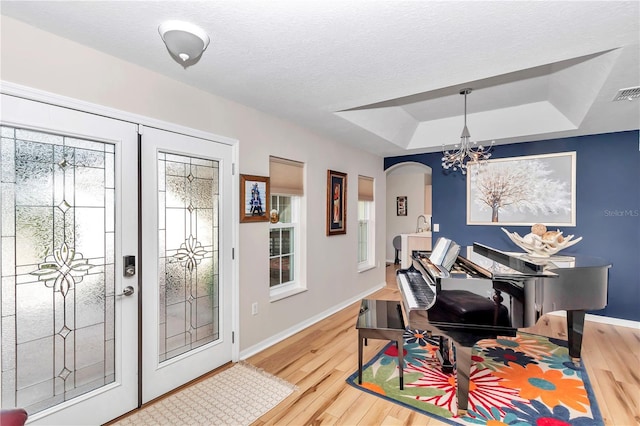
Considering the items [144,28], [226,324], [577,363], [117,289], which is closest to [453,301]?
[577,363]

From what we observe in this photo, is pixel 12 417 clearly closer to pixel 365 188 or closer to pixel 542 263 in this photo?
pixel 542 263

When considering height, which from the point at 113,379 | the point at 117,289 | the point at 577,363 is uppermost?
the point at 117,289

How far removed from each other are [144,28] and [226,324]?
2.35 meters

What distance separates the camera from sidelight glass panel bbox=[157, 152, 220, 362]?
2.37 m

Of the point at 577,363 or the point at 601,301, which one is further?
the point at 577,363

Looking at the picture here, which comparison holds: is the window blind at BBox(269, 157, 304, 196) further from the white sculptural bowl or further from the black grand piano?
the white sculptural bowl

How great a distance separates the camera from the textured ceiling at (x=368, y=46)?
5.10 feet

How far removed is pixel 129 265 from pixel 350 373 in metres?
1.97

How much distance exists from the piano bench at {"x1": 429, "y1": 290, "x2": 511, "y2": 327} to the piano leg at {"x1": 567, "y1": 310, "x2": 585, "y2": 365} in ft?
4.31

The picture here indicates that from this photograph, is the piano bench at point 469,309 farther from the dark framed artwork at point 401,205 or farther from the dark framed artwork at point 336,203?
the dark framed artwork at point 401,205

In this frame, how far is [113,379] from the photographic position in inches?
82.1

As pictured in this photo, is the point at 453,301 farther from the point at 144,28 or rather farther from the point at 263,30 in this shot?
the point at 144,28

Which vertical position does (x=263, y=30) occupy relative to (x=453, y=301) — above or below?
above

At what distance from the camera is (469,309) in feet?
6.75
